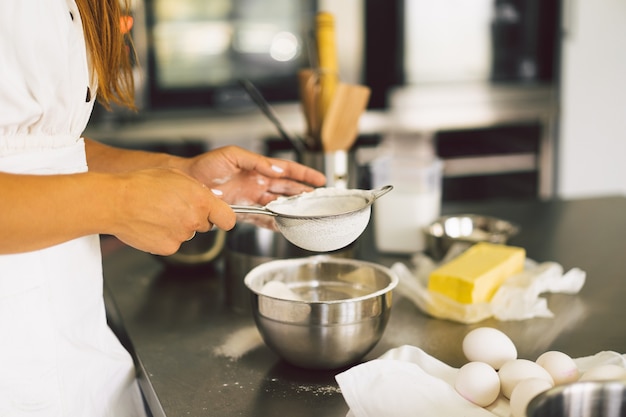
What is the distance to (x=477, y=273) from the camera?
1.20 m

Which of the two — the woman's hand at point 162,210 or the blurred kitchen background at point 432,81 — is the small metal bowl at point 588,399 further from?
the blurred kitchen background at point 432,81

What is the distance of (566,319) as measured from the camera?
46.3 inches

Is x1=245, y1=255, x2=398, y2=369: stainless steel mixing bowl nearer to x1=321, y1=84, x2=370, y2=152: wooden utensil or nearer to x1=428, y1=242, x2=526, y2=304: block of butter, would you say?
x1=428, y1=242, x2=526, y2=304: block of butter

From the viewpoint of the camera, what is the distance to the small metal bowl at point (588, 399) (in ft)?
2.24

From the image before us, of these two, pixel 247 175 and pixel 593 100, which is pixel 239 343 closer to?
pixel 247 175

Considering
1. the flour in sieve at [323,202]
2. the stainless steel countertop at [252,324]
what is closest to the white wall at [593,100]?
the stainless steel countertop at [252,324]

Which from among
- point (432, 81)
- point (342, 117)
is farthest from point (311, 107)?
point (432, 81)

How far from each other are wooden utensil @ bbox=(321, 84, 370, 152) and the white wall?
1.97 m

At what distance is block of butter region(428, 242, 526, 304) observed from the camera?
117 centimetres

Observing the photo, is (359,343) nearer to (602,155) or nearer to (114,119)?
(114,119)

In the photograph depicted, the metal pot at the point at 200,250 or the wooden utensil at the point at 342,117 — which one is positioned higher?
the wooden utensil at the point at 342,117

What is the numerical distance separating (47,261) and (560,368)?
0.66 metres

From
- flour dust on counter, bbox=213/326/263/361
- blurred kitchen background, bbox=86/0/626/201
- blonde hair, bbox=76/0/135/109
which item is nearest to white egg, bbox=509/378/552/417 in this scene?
flour dust on counter, bbox=213/326/263/361

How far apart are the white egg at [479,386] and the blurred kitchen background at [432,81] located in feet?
6.72
